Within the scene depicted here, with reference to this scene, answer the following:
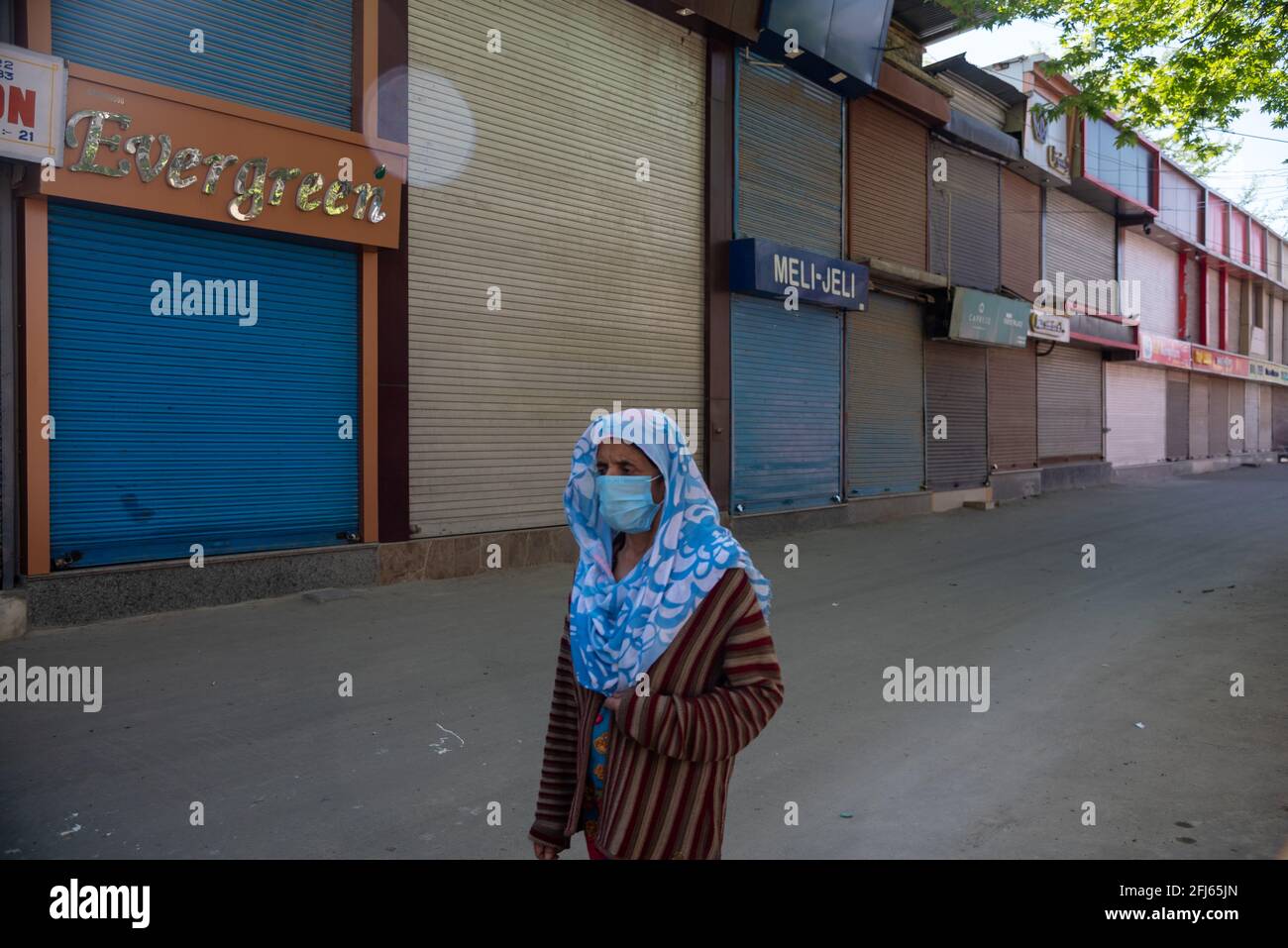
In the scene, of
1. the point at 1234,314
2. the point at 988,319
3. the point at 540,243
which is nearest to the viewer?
the point at 540,243

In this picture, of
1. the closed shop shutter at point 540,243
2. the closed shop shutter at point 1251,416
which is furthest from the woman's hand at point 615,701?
the closed shop shutter at point 1251,416

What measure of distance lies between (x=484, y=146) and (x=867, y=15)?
897 centimetres

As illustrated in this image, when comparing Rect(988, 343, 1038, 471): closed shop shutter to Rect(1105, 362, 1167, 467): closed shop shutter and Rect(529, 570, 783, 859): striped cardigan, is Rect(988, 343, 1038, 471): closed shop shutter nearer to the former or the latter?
Rect(1105, 362, 1167, 467): closed shop shutter

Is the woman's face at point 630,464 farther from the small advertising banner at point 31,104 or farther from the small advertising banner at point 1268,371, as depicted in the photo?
the small advertising banner at point 1268,371

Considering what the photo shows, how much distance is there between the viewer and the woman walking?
2105mm

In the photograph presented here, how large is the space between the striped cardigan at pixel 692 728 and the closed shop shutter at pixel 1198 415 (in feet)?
132

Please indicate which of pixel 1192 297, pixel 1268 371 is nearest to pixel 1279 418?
pixel 1268 371

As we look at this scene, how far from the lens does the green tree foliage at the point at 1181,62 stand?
10680mm

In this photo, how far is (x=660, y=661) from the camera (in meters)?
2.12

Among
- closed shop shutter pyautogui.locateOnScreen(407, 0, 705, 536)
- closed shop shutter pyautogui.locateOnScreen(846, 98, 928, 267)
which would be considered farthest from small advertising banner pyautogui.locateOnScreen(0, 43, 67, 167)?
closed shop shutter pyautogui.locateOnScreen(846, 98, 928, 267)

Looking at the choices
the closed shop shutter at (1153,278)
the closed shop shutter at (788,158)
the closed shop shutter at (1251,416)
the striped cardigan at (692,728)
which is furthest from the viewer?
the closed shop shutter at (1251,416)

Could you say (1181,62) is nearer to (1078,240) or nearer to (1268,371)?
(1078,240)

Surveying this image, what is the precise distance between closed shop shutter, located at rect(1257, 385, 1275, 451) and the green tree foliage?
40100 millimetres

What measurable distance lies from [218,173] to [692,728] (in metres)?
8.25
